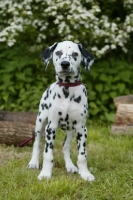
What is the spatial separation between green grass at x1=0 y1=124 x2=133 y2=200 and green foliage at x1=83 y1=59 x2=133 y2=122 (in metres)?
2.55

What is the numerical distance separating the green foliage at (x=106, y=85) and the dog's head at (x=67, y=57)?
4.07 m

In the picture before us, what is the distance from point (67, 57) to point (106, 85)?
452 centimetres

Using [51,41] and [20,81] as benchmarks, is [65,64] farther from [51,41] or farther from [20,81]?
[51,41]

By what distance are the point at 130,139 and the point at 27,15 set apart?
3.41m

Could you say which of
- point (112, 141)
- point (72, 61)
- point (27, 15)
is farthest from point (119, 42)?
point (72, 61)

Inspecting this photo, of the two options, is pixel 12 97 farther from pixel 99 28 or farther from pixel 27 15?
pixel 99 28

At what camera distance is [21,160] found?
19.3 ft

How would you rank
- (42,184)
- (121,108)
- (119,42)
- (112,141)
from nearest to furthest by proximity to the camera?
(42,184) < (112,141) < (121,108) < (119,42)

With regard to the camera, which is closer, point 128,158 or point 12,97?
point 128,158

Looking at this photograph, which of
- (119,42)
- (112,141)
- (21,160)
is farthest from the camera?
(119,42)

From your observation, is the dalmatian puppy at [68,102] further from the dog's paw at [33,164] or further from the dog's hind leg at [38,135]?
the dog's paw at [33,164]

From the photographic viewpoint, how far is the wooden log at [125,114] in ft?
24.9

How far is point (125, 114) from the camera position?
7.64 m

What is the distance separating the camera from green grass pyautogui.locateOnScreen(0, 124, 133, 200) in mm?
4434
